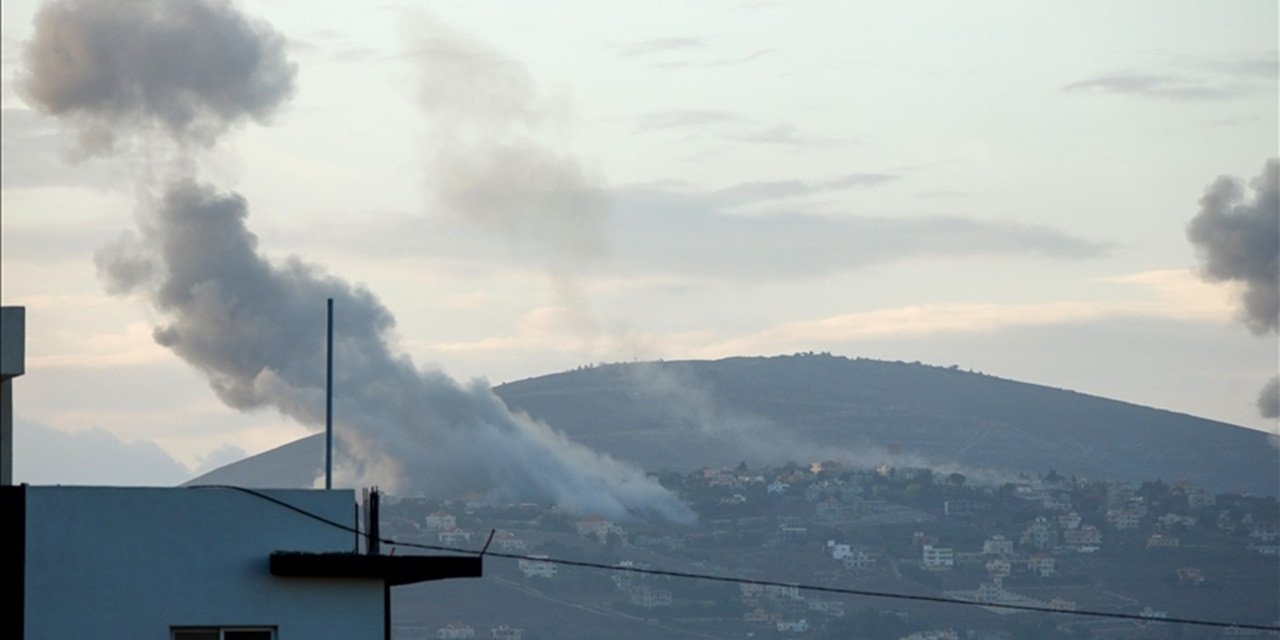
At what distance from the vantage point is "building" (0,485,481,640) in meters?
26.3

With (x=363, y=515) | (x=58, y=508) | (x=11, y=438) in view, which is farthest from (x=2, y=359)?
(x=363, y=515)

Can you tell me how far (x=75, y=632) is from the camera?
2619 cm

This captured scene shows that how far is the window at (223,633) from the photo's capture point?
88.0 ft

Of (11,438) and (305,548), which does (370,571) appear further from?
(11,438)

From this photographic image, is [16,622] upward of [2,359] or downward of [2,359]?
downward

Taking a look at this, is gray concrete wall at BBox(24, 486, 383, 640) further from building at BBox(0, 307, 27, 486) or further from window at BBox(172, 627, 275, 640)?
building at BBox(0, 307, 27, 486)

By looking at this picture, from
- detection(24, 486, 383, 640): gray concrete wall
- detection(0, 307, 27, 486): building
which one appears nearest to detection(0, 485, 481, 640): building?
detection(24, 486, 383, 640): gray concrete wall

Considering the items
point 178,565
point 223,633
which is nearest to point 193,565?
point 178,565

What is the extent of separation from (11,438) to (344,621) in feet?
15.3

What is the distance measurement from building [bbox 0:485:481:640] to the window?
0.6 inches

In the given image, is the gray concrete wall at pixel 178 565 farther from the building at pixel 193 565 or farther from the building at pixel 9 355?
the building at pixel 9 355

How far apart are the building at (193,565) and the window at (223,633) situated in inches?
0.6

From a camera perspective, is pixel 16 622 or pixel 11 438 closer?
pixel 16 622

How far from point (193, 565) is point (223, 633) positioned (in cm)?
86
